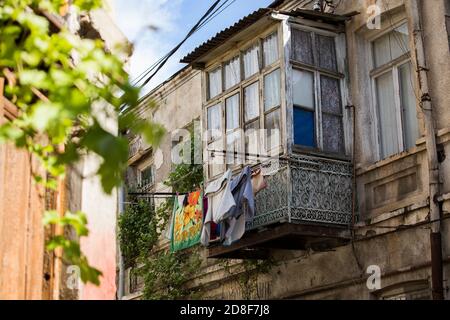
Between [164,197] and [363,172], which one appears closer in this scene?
[363,172]

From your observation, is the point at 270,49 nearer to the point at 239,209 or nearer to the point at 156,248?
the point at 239,209

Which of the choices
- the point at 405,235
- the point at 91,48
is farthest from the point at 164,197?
the point at 91,48

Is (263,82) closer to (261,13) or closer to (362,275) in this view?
(261,13)

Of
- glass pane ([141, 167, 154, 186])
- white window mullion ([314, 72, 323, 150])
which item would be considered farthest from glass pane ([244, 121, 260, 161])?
glass pane ([141, 167, 154, 186])

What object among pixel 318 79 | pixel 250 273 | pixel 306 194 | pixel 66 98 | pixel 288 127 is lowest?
pixel 66 98

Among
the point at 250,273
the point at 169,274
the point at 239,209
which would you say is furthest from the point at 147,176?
the point at 239,209

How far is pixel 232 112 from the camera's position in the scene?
1379cm

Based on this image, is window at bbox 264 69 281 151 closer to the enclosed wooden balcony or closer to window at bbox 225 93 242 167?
the enclosed wooden balcony

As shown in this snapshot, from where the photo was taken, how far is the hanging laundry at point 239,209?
12.1m

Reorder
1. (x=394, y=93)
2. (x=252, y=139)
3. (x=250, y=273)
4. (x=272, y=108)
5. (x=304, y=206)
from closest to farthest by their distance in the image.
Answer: (x=304, y=206) → (x=394, y=93) → (x=272, y=108) → (x=252, y=139) → (x=250, y=273)

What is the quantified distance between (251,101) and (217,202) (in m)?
1.80

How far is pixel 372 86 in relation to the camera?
508 inches

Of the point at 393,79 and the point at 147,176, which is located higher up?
the point at 147,176

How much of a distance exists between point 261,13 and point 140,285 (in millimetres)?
7997
